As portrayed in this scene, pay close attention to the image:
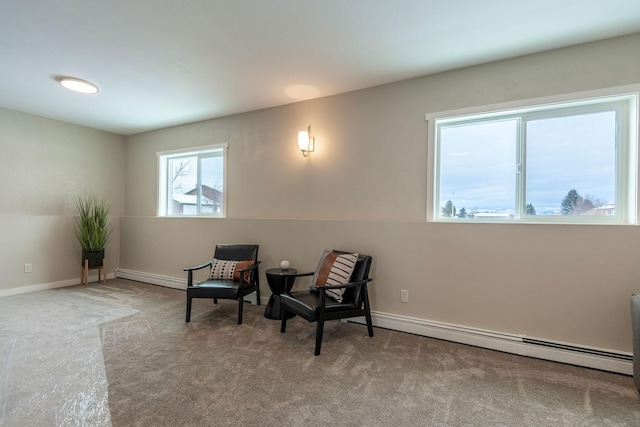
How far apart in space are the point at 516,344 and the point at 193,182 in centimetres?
452

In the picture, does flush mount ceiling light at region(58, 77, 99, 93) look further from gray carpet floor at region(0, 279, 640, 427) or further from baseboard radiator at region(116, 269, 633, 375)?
baseboard radiator at region(116, 269, 633, 375)

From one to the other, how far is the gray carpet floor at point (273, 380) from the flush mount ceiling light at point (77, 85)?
2483mm

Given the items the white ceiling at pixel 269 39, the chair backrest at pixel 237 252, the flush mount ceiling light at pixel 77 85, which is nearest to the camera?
the white ceiling at pixel 269 39

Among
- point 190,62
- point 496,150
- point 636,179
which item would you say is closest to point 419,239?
point 496,150

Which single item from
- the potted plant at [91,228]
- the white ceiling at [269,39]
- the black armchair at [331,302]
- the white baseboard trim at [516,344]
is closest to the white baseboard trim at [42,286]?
the potted plant at [91,228]

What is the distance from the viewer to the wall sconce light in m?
3.48

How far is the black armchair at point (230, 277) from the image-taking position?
3.06 metres

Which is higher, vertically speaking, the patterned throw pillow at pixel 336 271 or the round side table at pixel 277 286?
the patterned throw pillow at pixel 336 271

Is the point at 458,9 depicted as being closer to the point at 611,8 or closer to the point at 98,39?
the point at 611,8

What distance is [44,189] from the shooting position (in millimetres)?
4363

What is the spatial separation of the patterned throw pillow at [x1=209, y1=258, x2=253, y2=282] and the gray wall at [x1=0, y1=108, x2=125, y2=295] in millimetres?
2906

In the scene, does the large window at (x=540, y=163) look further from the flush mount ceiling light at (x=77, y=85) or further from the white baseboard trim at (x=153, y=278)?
the white baseboard trim at (x=153, y=278)

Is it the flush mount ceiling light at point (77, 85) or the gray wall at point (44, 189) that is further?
the gray wall at point (44, 189)

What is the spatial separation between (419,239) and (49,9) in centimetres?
338
